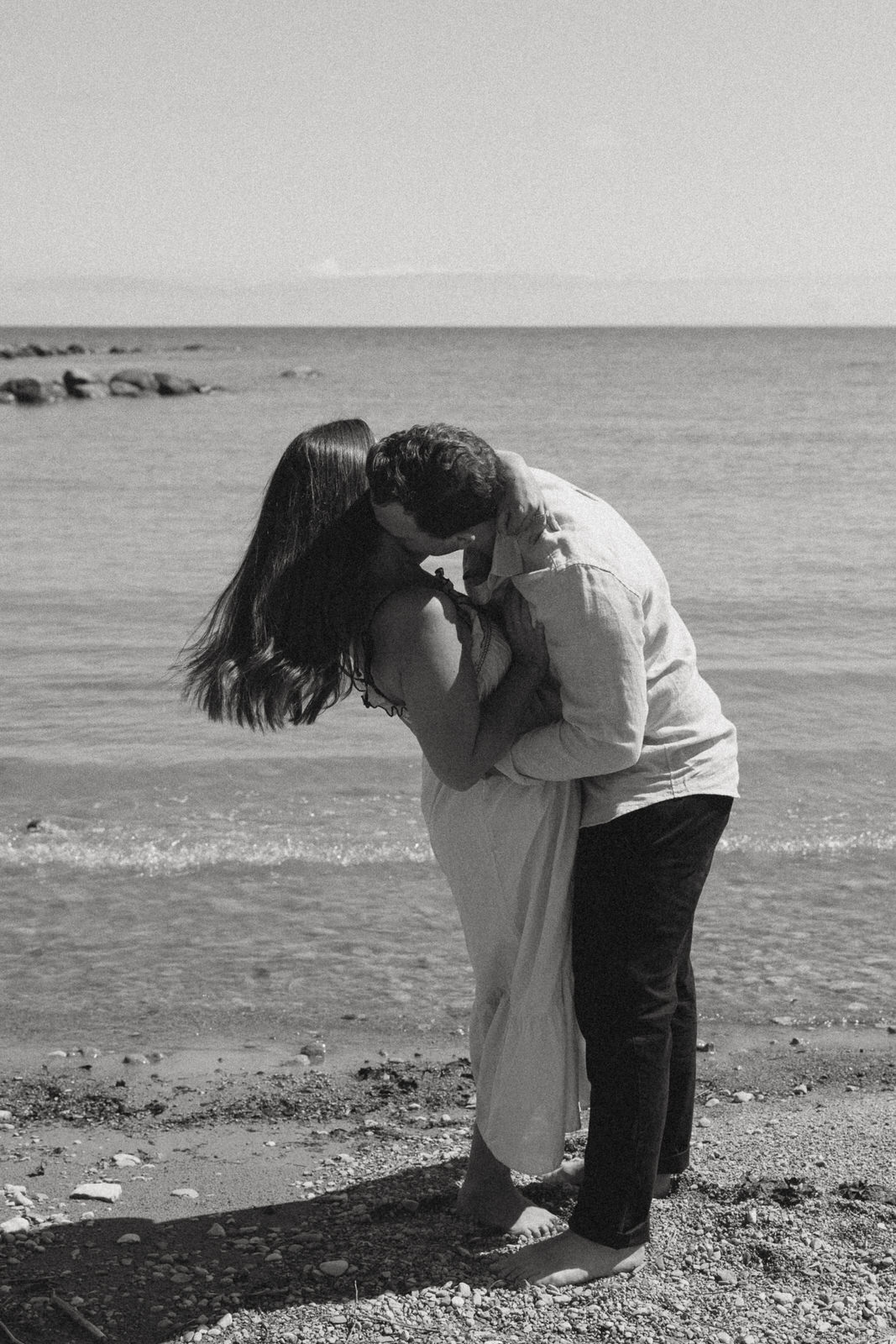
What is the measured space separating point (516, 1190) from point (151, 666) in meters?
7.34

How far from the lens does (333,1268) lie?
10.6 feet

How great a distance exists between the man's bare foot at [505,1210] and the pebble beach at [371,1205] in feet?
0.13

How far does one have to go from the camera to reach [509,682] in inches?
120

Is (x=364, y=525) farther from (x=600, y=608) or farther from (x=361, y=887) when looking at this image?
(x=361, y=887)

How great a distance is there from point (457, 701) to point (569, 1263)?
1.32m

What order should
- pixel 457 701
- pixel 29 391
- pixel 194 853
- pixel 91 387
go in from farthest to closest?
pixel 91 387
pixel 29 391
pixel 194 853
pixel 457 701

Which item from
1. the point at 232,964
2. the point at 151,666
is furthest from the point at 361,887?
the point at 151,666

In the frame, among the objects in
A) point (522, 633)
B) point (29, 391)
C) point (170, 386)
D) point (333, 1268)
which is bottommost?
point (333, 1268)

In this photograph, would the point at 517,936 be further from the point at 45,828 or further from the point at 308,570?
the point at 45,828

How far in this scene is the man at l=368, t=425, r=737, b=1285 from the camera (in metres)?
2.85

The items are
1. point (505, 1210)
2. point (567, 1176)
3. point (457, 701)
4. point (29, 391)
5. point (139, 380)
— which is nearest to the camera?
point (457, 701)

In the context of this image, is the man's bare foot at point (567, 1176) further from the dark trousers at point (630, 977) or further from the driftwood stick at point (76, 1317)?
the driftwood stick at point (76, 1317)

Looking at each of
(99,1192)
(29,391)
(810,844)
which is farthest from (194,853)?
(29,391)

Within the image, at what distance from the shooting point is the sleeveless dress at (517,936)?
3.15 m
